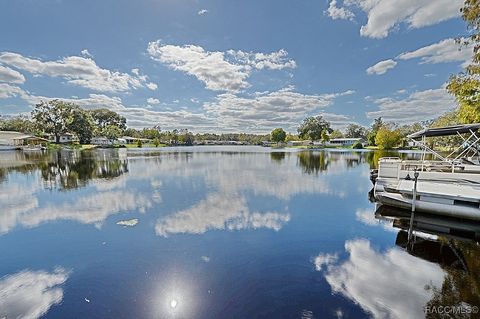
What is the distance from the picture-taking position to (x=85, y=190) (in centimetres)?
1452

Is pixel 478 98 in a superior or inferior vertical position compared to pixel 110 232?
superior

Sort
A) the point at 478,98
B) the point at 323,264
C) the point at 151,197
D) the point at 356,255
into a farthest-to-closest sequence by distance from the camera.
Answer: the point at 478,98, the point at 151,197, the point at 356,255, the point at 323,264

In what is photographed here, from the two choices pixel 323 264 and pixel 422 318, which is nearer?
pixel 422 318

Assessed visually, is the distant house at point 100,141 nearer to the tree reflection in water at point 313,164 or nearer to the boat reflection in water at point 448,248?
the tree reflection in water at point 313,164

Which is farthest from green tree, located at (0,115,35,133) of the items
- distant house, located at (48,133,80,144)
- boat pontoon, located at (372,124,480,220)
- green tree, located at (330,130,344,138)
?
green tree, located at (330,130,344,138)

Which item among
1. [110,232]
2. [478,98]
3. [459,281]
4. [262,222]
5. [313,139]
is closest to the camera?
[459,281]

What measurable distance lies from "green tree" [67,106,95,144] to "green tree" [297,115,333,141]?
275 feet

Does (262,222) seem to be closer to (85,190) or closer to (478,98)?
(85,190)

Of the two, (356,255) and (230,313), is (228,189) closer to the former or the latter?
(356,255)

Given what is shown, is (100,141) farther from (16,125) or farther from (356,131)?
(356,131)

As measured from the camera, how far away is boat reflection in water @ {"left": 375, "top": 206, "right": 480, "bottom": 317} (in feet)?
15.8

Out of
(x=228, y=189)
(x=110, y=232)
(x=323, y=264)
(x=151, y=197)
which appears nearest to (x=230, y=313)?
(x=323, y=264)

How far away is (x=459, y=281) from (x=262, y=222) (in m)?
5.71

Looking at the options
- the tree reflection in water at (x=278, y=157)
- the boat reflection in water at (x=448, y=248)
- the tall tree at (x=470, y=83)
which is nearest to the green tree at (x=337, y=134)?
the tree reflection in water at (x=278, y=157)
